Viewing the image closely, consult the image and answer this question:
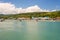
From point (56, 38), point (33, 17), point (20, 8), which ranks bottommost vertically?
point (56, 38)

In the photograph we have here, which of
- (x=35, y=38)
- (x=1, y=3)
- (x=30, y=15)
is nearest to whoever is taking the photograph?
(x=35, y=38)

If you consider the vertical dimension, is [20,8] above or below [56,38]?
above

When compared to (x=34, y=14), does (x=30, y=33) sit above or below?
below

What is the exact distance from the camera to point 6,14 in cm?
545

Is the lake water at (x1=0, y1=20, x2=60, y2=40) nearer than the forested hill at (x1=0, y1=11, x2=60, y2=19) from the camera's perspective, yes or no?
Yes

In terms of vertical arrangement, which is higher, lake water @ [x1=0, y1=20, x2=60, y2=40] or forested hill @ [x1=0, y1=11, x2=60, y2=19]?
forested hill @ [x1=0, y1=11, x2=60, y2=19]

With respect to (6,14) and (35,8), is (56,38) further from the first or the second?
(6,14)

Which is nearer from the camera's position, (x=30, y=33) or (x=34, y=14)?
(x=30, y=33)

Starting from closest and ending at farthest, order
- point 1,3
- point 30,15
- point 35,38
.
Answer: point 35,38, point 1,3, point 30,15

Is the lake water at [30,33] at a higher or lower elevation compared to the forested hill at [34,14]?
lower

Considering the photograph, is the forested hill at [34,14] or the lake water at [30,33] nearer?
the lake water at [30,33]

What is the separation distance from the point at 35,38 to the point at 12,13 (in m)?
1.59

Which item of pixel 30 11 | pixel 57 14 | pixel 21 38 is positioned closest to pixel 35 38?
pixel 21 38

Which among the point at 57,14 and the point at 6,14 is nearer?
the point at 6,14
